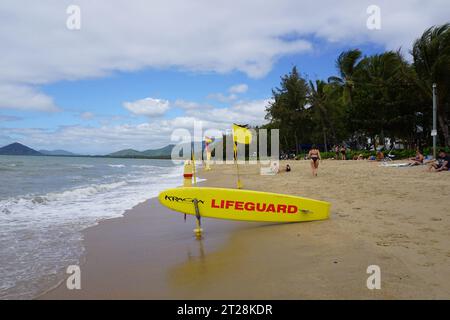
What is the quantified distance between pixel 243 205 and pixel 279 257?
188 centimetres

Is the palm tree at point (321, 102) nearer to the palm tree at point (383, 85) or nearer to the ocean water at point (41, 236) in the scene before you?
the palm tree at point (383, 85)

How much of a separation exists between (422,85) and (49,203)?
23.5m

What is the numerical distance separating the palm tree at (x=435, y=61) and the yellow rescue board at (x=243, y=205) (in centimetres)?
2000

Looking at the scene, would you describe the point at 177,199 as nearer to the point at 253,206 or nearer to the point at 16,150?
the point at 253,206

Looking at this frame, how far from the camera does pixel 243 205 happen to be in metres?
6.00

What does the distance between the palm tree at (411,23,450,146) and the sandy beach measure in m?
17.9

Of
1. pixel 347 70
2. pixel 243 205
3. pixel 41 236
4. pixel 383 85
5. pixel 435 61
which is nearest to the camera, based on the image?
pixel 41 236

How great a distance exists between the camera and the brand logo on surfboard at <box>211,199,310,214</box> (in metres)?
5.95
